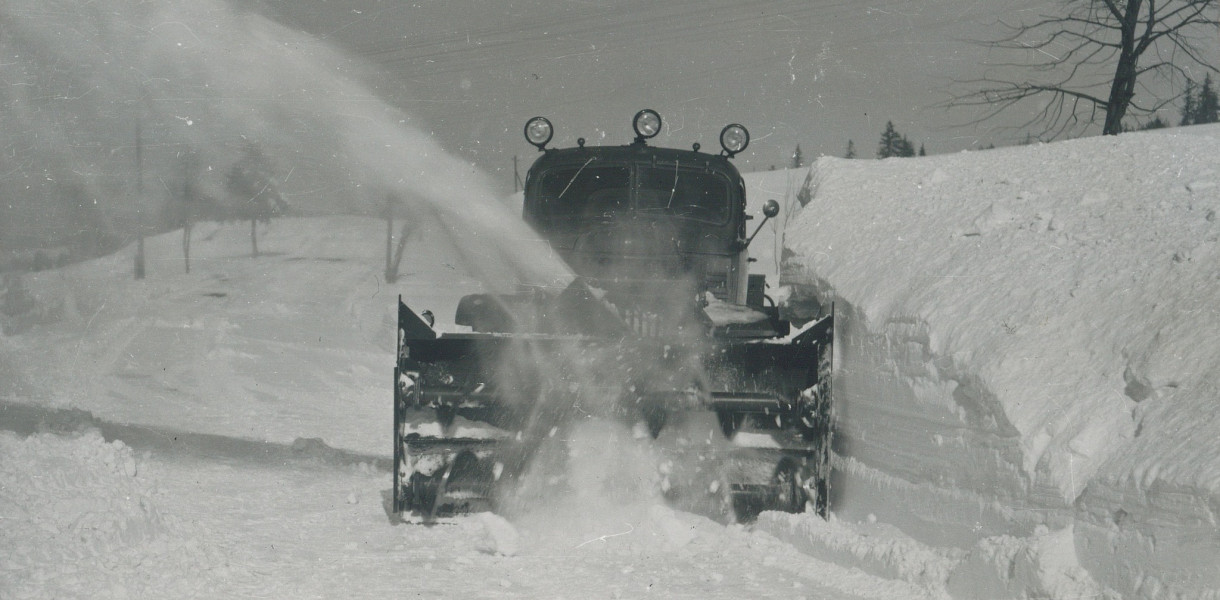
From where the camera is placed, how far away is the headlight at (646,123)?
9867 mm

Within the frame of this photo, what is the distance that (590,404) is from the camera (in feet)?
24.4

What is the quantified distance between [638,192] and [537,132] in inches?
44.4

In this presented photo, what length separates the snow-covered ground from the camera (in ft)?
18.1

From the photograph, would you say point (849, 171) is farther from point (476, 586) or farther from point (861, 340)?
point (476, 586)

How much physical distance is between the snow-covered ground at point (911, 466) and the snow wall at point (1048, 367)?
21 millimetres

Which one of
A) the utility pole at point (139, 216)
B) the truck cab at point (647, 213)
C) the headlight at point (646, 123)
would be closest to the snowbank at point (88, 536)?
the truck cab at point (647, 213)

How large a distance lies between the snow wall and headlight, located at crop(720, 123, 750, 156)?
69.2 inches

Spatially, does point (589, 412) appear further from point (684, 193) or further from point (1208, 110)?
point (1208, 110)

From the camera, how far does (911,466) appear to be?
8008mm

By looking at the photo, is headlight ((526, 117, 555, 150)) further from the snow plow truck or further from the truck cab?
the snow plow truck

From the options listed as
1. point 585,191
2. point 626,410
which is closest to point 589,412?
point 626,410

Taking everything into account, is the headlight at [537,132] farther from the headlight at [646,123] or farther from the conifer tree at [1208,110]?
the conifer tree at [1208,110]

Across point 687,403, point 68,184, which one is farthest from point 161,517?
point 68,184

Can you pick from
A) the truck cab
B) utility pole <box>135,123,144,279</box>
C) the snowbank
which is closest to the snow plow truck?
the truck cab
